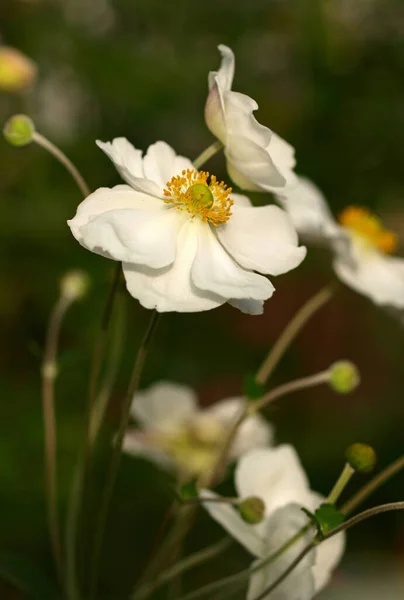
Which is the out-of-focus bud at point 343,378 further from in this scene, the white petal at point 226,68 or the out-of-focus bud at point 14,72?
the out-of-focus bud at point 14,72

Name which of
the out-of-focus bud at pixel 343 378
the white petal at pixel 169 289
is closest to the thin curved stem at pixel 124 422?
the white petal at pixel 169 289

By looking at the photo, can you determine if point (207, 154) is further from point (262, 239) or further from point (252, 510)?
point (252, 510)

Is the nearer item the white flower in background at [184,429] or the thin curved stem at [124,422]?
the thin curved stem at [124,422]

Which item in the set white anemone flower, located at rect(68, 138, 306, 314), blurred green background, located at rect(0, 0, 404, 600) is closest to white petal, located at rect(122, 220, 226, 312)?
white anemone flower, located at rect(68, 138, 306, 314)

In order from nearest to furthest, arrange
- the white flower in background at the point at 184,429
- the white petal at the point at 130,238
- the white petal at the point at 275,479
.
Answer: the white petal at the point at 130,238 < the white petal at the point at 275,479 < the white flower in background at the point at 184,429

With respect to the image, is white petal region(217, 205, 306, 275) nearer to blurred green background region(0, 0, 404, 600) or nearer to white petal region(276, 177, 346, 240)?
white petal region(276, 177, 346, 240)

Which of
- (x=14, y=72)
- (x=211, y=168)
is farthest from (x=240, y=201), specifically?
(x=211, y=168)
